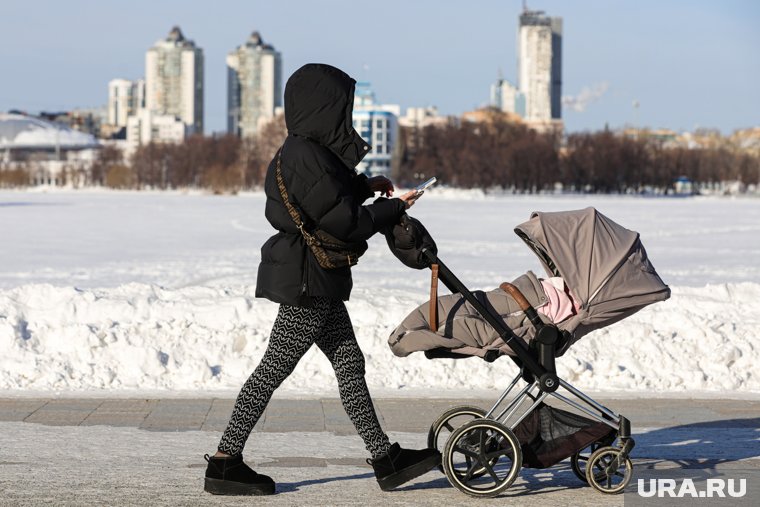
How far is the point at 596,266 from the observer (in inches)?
205

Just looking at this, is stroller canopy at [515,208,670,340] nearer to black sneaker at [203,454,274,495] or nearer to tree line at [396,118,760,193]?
black sneaker at [203,454,274,495]

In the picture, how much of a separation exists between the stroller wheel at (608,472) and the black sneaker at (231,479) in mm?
1385

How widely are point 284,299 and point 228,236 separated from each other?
26.3m

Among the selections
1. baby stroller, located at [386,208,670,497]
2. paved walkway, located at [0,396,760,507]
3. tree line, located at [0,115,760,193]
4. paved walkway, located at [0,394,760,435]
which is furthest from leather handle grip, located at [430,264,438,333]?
tree line, located at [0,115,760,193]

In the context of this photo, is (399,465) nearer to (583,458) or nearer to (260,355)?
(583,458)

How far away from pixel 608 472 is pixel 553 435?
288 mm

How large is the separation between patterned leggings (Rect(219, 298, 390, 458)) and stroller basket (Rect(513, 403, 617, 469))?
625 mm

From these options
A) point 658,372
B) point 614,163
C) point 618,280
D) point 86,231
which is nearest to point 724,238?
point 86,231

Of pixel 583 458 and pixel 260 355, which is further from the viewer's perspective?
pixel 260 355

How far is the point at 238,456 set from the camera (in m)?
5.18

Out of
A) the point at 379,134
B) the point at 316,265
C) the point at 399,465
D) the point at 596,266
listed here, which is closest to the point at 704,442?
the point at 596,266

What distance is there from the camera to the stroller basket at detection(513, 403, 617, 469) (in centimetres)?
534

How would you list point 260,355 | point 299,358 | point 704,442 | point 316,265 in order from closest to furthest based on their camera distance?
point 316,265, point 299,358, point 704,442, point 260,355

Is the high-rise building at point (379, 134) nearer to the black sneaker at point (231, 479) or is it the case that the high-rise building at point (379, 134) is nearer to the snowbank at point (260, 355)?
the snowbank at point (260, 355)
